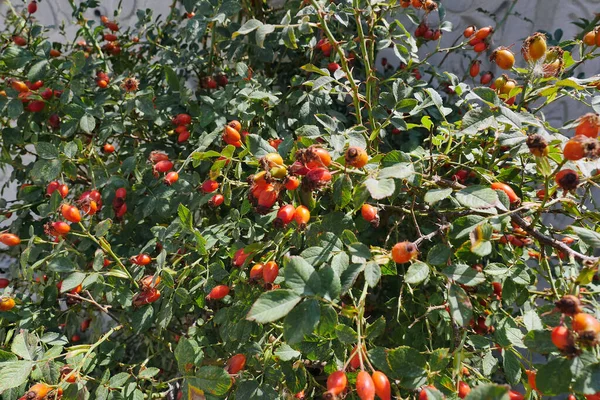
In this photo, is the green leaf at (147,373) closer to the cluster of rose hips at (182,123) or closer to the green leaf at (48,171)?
the green leaf at (48,171)

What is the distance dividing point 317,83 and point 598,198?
1.54 m

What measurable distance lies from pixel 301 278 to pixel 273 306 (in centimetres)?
5

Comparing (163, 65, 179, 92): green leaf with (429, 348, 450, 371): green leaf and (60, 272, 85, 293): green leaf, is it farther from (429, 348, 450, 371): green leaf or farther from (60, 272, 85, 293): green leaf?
(429, 348, 450, 371): green leaf

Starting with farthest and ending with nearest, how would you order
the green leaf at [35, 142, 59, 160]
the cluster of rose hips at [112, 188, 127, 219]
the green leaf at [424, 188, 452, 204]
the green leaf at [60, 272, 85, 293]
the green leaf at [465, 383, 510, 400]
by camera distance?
the cluster of rose hips at [112, 188, 127, 219], the green leaf at [35, 142, 59, 160], the green leaf at [60, 272, 85, 293], the green leaf at [424, 188, 452, 204], the green leaf at [465, 383, 510, 400]

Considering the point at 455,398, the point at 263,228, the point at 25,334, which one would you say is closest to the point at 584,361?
the point at 455,398

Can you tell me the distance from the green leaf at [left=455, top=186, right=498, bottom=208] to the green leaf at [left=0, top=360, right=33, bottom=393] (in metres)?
0.77

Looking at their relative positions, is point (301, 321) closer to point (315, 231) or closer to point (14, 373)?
point (315, 231)

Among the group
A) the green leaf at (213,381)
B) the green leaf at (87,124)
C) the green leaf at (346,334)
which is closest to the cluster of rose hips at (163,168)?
the green leaf at (87,124)

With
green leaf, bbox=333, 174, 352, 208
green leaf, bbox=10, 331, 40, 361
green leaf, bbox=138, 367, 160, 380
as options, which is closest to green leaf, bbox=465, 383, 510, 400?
green leaf, bbox=333, 174, 352, 208

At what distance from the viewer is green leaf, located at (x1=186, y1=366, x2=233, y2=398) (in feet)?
2.33

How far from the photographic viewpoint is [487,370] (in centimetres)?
83

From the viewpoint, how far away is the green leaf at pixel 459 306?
2.14 ft

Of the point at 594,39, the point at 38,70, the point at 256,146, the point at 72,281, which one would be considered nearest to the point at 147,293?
the point at 72,281

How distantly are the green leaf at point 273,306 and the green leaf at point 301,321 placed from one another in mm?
14
